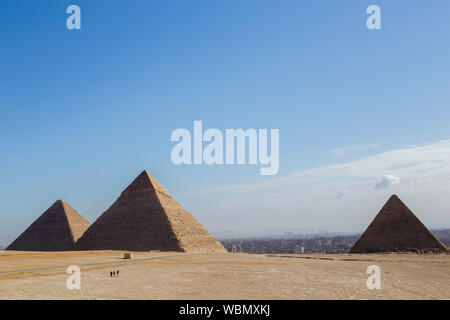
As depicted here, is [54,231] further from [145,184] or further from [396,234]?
[396,234]

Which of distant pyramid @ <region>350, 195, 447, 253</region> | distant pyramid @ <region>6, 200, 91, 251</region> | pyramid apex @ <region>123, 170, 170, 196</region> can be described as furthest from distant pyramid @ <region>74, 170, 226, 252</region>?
distant pyramid @ <region>350, 195, 447, 253</region>

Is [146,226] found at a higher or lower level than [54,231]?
higher

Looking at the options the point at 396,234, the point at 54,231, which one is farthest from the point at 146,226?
the point at 396,234

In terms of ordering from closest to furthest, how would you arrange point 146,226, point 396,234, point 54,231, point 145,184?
point 396,234
point 146,226
point 145,184
point 54,231

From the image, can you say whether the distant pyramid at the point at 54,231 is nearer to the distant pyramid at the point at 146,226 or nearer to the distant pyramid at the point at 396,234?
the distant pyramid at the point at 146,226

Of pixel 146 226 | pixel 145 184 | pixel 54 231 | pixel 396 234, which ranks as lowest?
pixel 54 231

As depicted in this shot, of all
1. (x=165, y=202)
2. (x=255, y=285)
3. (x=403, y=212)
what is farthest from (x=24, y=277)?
(x=403, y=212)
